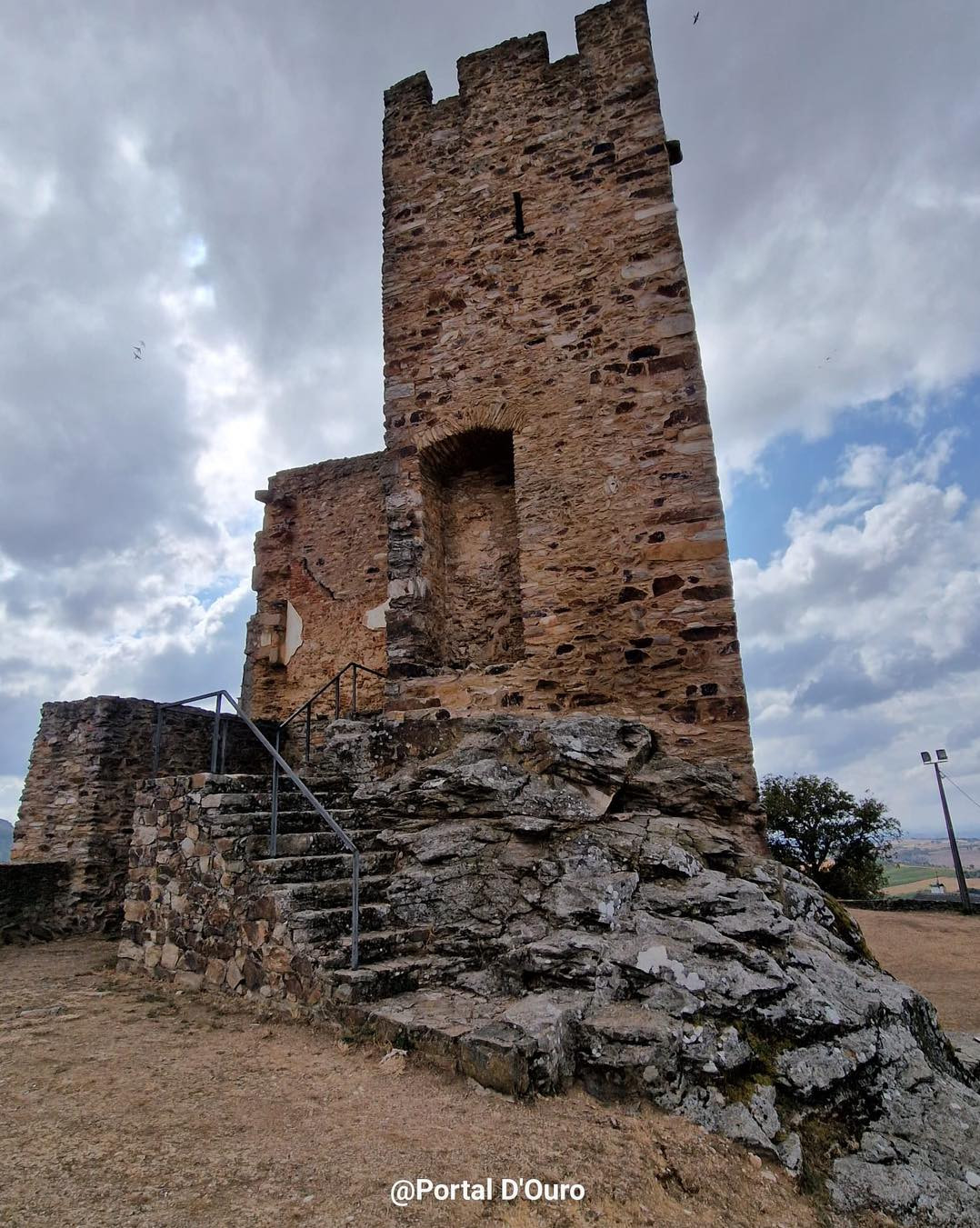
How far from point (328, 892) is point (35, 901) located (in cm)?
492

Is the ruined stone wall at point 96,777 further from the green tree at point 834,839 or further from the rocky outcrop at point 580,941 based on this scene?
the green tree at point 834,839

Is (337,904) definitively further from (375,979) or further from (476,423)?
(476,423)

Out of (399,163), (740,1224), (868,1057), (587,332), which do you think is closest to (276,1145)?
(740,1224)

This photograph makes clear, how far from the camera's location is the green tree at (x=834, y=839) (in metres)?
17.2

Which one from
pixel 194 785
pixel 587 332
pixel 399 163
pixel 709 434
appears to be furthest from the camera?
pixel 399 163

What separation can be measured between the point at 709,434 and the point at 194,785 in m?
4.55

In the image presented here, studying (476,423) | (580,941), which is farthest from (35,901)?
(476,423)

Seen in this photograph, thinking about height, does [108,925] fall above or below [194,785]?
below

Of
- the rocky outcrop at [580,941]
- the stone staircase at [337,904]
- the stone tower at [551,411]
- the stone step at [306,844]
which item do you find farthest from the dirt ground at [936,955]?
the stone step at [306,844]

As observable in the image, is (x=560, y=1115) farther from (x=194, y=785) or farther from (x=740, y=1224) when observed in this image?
(x=194, y=785)

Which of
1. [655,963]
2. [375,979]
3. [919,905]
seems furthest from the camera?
[919,905]

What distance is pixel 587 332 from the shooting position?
6062 millimetres

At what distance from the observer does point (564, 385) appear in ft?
19.8

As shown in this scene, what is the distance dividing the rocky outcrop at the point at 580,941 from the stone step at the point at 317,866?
0.6 inches
